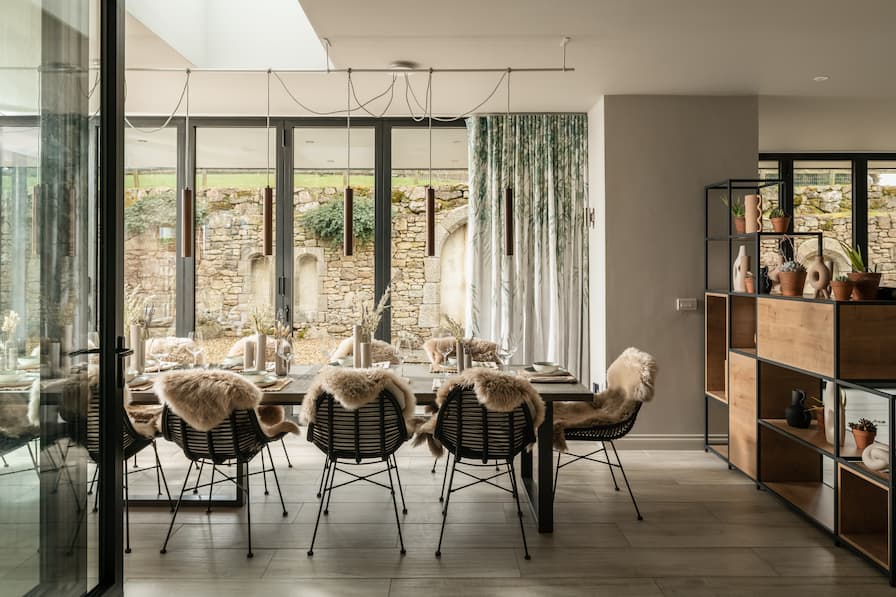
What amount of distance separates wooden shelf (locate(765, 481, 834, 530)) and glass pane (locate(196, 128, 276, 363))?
403cm

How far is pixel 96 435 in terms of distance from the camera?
2.52 meters

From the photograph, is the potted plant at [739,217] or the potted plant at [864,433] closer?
the potted plant at [864,433]

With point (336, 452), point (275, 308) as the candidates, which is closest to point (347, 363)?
point (336, 452)

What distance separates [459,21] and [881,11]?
2120 millimetres

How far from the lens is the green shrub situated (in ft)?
19.0

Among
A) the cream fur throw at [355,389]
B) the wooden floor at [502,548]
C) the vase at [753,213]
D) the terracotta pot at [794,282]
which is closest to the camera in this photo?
the wooden floor at [502,548]

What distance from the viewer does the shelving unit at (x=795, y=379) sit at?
3.15 meters

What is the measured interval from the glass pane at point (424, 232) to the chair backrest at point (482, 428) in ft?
8.31

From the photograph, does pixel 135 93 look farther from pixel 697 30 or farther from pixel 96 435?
pixel 697 30

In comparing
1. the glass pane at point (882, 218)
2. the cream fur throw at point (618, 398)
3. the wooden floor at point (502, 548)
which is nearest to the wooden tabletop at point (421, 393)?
the cream fur throw at point (618, 398)

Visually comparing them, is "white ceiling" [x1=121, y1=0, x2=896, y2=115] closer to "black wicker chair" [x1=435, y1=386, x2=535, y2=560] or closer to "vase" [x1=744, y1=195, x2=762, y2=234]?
"vase" [x1=744, y1=195, x2=762, y2=234]

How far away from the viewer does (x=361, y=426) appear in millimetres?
3256

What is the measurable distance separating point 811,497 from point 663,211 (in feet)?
7.20

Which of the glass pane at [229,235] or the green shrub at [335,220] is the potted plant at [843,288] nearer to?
the green shrub at [335,220]
